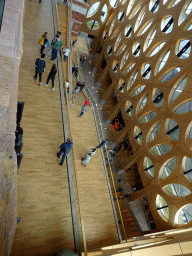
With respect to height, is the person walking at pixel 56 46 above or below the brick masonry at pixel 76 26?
below

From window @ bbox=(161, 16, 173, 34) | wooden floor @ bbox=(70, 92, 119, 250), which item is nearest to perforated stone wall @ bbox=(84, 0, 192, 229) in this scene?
window @ bbox=(161, 16, 173, 34)

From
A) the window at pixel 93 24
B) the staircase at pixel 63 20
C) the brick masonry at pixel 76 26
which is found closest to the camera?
the staircase at pixel 63 20

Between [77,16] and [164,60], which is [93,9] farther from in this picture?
[164,60]

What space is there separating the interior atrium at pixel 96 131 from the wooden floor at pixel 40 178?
36mm

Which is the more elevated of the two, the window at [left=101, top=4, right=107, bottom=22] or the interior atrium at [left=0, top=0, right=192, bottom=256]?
the window at [left=101, top=4, right=107, bottom=22]

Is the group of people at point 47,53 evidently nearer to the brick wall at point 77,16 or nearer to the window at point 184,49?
the brick wall at point 77,16

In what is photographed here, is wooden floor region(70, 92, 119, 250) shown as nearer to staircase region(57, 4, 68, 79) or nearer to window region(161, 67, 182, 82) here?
staircase region(57, 4, 68, 79)

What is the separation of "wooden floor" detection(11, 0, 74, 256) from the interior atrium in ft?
0.12

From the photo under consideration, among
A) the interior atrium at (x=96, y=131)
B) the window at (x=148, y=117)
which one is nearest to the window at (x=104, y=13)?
the interior atrium at (x=96, y=131)

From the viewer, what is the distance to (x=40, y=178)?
6430mm

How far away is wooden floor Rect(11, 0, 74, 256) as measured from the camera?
18.1ft

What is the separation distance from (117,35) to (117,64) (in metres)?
3.71

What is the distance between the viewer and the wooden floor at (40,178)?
18.1ft

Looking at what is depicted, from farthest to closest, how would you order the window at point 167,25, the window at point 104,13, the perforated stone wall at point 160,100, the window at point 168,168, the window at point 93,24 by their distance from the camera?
the window at point 93,24 < the window at point 104,13 < the window at point 167,25 < the window at point 168,168 < the perforated stone wall at point 160,100
